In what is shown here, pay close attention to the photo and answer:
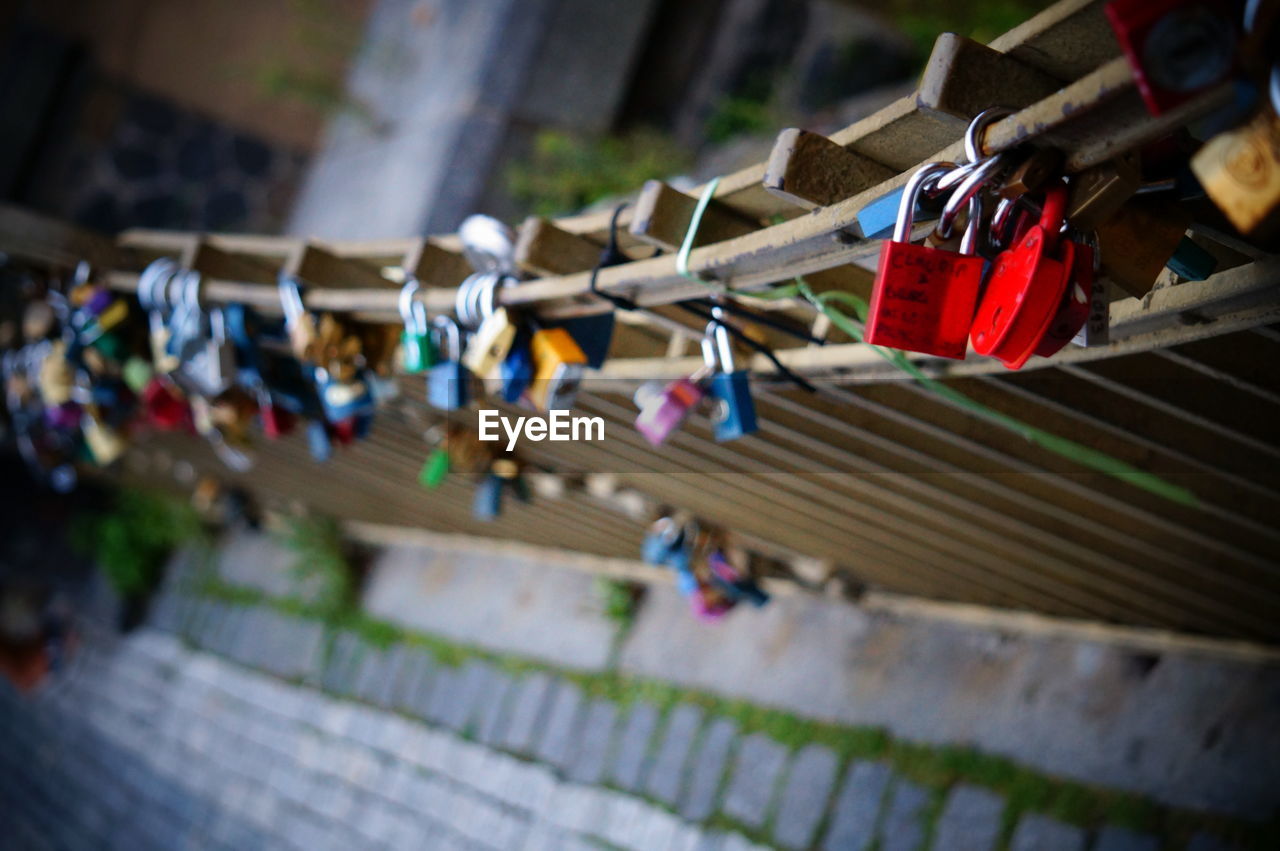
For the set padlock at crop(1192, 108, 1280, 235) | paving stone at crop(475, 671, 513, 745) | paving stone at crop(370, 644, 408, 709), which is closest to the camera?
padlock at crop(1192, 108, 1280, 235)

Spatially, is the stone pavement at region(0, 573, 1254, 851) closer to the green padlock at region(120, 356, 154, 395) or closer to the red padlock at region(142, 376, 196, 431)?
the red padlock at region(142, 376, 196, 431)

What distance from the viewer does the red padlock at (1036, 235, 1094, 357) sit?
1.12 m

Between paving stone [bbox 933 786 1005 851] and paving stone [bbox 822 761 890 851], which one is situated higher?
paving stone [bbox 933 786 1005 851]

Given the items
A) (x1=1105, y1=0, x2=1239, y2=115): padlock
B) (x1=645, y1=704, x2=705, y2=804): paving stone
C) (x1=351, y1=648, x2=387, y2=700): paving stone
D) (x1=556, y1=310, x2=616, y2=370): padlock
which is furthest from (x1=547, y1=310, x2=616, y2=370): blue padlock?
(x1=351, y1=648, x2=387, y2=700): paving stone

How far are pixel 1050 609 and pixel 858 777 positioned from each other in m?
0.70

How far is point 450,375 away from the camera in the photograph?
237 centimetres

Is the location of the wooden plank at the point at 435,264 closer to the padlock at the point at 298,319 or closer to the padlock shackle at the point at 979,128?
the padlock at the point at 298,319

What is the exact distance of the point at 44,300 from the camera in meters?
3.84

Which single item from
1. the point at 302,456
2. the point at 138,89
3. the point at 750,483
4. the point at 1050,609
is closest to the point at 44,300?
the point at 302,456

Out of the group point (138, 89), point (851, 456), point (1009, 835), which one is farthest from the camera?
point (138, 89)

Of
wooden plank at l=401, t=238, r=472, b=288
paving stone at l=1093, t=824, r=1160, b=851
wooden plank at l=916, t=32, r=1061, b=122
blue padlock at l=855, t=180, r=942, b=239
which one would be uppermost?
wooden plank at l=916, t=32, r=1061, b=122

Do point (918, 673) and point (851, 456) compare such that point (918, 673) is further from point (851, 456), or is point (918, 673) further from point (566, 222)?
point (566, 222)

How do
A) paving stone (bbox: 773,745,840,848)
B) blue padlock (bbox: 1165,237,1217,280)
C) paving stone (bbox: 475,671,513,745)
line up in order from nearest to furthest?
blue padlock (bbox: 1165,237,1217,280), paving stone (bbox: 773,745,840,848), paving stone (bbox: 475,671,513,745)

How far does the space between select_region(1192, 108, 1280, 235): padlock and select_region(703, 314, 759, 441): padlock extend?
1052 mm
